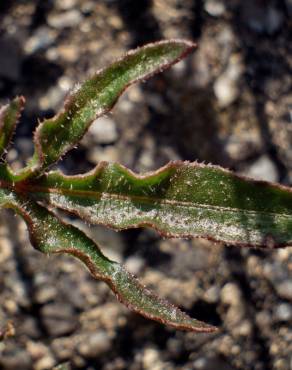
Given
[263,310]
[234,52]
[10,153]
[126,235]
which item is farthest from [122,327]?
[234,52]

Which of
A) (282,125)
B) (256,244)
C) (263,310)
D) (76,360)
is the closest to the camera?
(256,244)

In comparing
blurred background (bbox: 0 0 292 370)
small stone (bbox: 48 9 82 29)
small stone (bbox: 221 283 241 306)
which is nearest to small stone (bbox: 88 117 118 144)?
blurred background (bbox: 0 0 292 370)

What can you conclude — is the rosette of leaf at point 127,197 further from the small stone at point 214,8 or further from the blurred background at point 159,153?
the small stone at point 214,8

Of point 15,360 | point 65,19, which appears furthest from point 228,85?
point 15,360

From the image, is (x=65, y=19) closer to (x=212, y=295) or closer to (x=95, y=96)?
(x=95, y=96)

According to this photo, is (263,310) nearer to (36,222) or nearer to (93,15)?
(36,222)

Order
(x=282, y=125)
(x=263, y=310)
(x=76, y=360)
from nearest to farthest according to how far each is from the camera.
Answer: (x=76, y=360), (x=263, y=310), (x=282, y=125)

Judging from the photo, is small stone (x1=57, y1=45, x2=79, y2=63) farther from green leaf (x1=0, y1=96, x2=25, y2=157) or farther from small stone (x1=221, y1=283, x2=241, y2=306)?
small stone (x1=221, y1=283, x2=241, y2=306)
